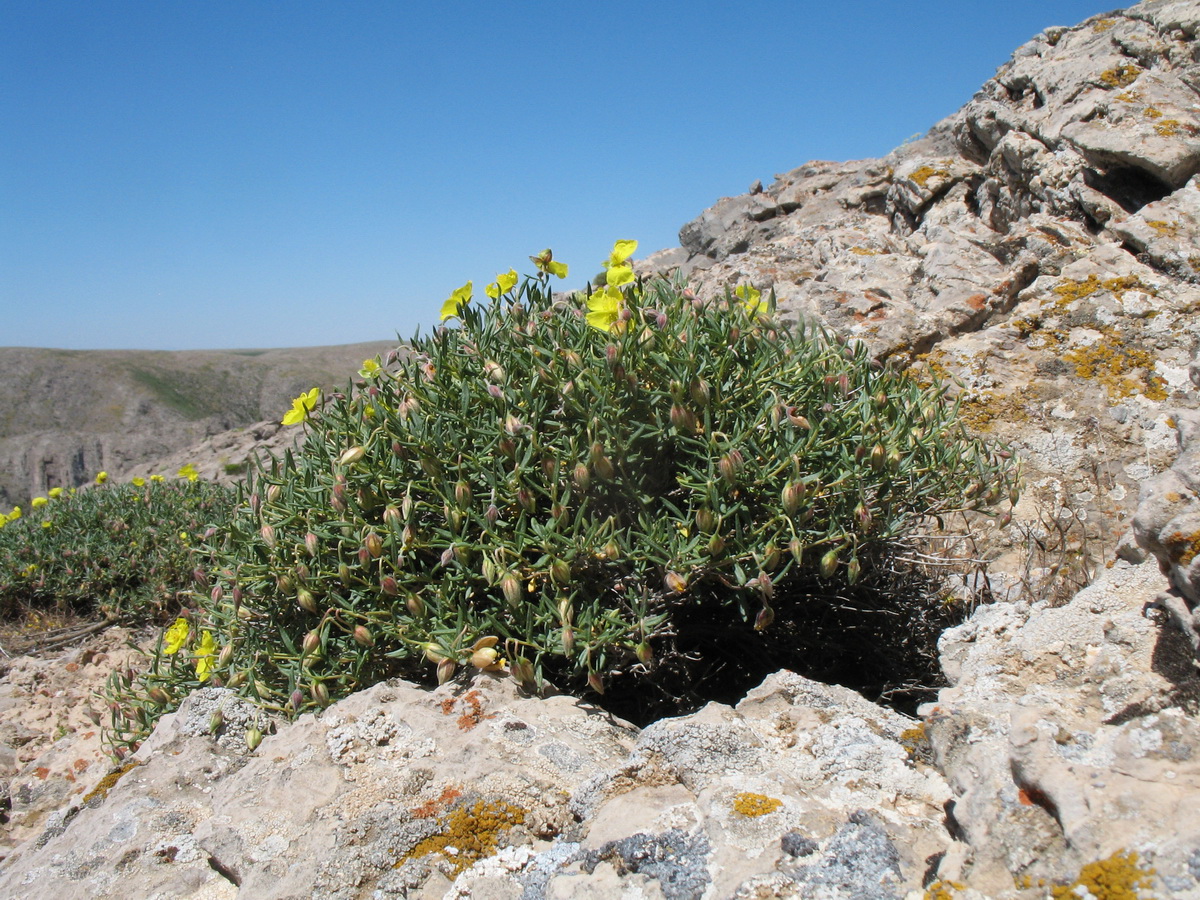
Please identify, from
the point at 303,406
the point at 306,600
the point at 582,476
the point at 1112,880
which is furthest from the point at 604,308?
the point at 1112,880

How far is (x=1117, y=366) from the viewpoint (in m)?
3.66

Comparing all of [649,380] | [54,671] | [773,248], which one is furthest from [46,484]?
[649,380]

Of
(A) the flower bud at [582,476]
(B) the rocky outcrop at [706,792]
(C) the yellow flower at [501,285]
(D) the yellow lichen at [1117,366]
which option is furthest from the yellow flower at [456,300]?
(D) the yellow lichen at [1117,366]

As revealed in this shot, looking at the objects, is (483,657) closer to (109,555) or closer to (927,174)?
(109,555)

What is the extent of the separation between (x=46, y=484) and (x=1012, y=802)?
104 ft

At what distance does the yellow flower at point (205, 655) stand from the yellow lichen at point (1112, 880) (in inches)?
97.7

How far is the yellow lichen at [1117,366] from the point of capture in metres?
3.55

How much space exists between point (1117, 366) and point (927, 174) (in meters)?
2.57

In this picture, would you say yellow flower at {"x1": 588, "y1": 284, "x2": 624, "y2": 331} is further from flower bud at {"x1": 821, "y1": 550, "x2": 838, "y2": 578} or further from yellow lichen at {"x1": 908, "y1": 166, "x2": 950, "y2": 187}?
yellow lichen at {"x1": 908, "y1": 166, "x2": 950, "y2": 187}

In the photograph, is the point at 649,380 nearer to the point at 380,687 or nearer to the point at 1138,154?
the point at 380,687

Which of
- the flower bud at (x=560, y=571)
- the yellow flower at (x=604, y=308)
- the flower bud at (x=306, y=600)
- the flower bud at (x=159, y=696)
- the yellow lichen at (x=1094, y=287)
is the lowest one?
the flower bud at (x=159, y=696)

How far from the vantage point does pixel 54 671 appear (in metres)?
4.76

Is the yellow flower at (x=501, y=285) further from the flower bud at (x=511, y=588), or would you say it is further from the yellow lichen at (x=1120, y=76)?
the yellow lichen at (x=1120, y=76)

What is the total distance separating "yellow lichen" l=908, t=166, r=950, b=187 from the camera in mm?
5688
